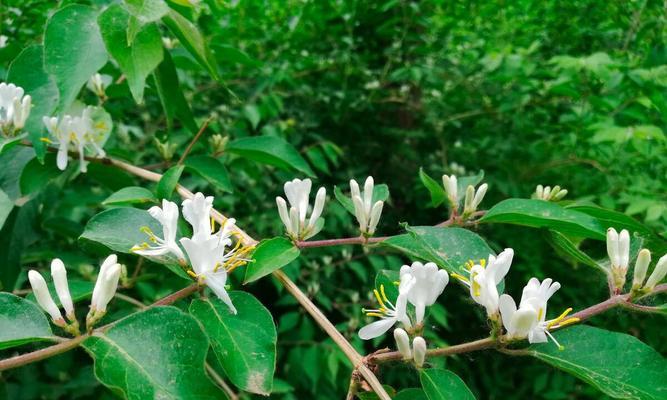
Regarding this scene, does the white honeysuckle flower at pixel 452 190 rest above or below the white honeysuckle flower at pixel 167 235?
below

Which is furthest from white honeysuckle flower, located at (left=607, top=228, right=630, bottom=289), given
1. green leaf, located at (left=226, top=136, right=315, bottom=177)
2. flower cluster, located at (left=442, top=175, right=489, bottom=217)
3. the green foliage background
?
the green foliage background

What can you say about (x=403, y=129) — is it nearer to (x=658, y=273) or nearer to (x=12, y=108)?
(x=12, y=108)

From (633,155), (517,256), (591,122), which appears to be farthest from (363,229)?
(517,256)

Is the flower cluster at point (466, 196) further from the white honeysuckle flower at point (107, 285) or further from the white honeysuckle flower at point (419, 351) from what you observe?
the white honeysuckle flower at point (107, 285)

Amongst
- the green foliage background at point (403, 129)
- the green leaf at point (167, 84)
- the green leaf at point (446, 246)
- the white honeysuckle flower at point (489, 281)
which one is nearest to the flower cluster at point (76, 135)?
the green leaf at point (167, 84)

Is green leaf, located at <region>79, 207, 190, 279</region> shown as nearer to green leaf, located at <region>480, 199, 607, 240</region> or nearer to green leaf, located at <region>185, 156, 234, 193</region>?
green leaf, located at <region>185, 156, 234, 193</region>

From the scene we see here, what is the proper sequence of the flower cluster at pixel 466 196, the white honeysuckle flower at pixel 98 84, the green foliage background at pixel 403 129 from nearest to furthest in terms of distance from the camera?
the flower cluster at pixel 466 196 → the white honeysuckle flower at pixel 98 84 → the green foliage background at pixel 403 129
